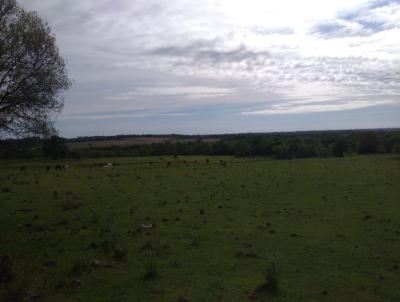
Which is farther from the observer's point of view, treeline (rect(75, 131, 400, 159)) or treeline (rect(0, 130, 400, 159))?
treeline (rect(75, 131, 400, 159))

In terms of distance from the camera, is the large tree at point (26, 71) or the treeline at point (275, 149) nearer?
the large tree at point (26, 71)

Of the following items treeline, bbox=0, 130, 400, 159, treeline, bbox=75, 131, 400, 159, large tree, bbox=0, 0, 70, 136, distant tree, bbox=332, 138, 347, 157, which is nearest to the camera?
large tree, bbox=0, 0, 70, 136

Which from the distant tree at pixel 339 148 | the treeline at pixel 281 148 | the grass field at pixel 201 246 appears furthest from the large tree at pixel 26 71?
the distant tree at pixel 339 148

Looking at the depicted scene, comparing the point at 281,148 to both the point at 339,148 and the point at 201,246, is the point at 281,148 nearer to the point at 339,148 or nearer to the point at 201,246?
the point at 339,148

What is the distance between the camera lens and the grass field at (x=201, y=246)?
32.4 feet

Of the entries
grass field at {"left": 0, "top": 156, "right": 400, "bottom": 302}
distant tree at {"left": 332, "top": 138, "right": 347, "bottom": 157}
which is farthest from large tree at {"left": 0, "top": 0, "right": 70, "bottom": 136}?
distant tree at {"left": 332, "top": 138, "right": 347, "bottom": 157}

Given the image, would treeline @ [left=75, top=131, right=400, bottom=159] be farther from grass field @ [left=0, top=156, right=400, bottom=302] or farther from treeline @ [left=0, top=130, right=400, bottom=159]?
grass field @ [left=0, top=156, right=400, bottom=302]

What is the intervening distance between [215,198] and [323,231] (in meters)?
10.2

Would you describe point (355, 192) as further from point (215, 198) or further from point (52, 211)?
point (52, 211)

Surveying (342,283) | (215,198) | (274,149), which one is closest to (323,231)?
(342,283)

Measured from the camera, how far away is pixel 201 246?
14125 millimetres

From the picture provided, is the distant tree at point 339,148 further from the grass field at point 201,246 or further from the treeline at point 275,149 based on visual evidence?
the grass field at point 201,246

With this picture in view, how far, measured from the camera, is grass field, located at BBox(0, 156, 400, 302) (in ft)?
32.4

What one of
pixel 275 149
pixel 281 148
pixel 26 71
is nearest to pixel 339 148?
pixel 281 148
